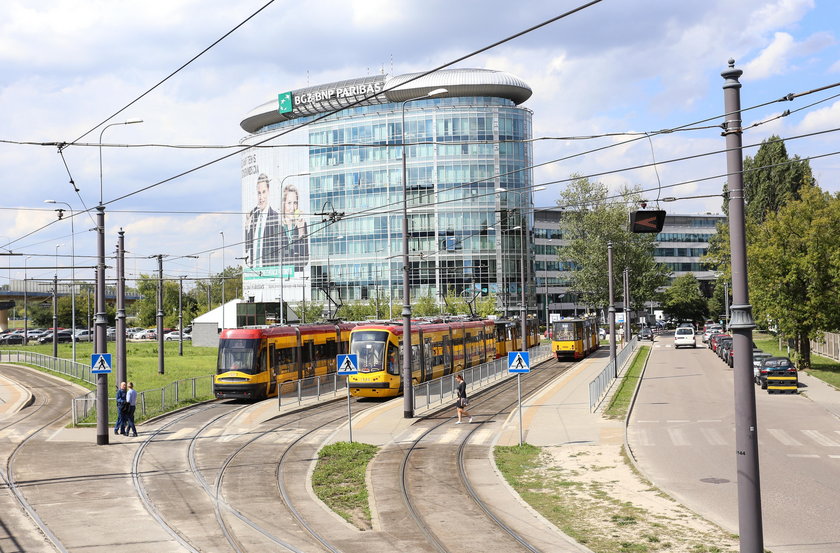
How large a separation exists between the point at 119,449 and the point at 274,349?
11.7 meters

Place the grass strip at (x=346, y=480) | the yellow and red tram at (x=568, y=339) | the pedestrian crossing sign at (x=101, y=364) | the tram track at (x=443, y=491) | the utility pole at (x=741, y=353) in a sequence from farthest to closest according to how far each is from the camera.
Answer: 1. the yellow and red tram at (x=568, y=339)
2. the pedestrian crossing sign at (x=101, y=364)
3. the grass strip at (x=346, y=480)
4. the tram track at (x=443, y=491)
5. the utility pole at (x=741, y=353)

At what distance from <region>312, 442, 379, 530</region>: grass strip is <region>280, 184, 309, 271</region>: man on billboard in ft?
295

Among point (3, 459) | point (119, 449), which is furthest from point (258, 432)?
point (3, 459)

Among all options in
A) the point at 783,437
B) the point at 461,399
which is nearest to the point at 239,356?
the point at 461,399

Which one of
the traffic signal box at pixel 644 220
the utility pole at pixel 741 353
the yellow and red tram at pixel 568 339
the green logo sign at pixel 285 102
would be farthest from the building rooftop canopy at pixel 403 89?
the utility pole at pixel 741 353

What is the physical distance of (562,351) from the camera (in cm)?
5581

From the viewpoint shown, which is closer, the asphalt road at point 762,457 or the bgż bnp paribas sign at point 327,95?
the asphalt road at point 762,457

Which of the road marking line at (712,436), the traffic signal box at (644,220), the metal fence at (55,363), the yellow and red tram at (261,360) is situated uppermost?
the traffic signal box at (644,220)

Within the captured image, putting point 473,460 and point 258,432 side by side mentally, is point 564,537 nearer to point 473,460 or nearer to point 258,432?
→ point 473,460

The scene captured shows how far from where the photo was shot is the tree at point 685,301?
12375cm

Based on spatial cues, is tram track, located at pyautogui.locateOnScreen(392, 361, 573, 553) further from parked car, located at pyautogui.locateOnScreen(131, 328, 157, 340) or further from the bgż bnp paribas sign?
parked car, located at pyautogui.locateOnScreen(131, 328, 157, 340)

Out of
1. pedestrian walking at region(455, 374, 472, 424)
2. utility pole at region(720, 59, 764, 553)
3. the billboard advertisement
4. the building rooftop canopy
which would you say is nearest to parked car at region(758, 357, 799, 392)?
pedestrian walking at region(455, 374, 472, 424)

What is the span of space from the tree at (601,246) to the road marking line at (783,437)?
65.3 m

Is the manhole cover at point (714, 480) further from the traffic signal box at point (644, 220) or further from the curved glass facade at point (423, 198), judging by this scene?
the curved glass facade at point (423, 198)
